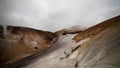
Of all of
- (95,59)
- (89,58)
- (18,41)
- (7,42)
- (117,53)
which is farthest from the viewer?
(18,41)

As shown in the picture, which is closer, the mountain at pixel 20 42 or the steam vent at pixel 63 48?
the steam vent at pixel 63 48

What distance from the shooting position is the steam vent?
12.8 meters

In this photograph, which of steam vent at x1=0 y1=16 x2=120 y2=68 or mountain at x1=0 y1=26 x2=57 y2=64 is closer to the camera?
steam vent at x1=0 y1=16 x2=120 y2=68

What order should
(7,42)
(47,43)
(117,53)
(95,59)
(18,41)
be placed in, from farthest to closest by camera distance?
(47,43) → (18,41) → (7,42) → (95,59) → (117,53)

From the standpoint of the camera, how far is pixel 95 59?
502 inches

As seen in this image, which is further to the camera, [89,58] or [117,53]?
[89,58]

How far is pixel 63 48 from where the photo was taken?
103ft

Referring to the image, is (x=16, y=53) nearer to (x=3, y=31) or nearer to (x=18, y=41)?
(x=18, y=41)

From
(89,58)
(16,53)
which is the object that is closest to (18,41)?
(16,53)

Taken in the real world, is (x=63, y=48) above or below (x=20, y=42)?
below

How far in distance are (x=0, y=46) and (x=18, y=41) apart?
363 inches

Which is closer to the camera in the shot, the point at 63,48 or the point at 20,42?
the point at 63,48

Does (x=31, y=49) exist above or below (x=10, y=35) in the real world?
below

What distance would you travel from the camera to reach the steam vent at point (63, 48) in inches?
502
